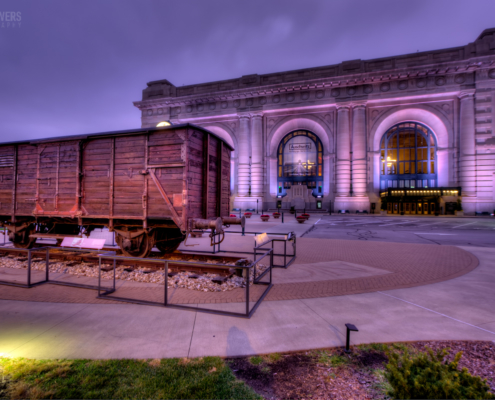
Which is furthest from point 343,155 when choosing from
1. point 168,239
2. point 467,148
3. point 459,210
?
point 168,239

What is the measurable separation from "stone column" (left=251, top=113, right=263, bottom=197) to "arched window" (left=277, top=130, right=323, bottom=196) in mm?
5493

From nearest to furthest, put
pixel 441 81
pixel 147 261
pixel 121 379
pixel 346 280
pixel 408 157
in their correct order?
pixel 121 379, pixel 346 280, pixel 147 261, pixel 441 81, pixel 408 157

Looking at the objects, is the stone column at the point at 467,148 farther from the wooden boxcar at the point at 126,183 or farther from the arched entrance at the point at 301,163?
the wooden boxcar at the point at 126,183

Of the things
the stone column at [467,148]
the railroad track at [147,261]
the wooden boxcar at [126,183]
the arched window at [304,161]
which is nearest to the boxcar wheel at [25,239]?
the wooden boxcar at [126,183]

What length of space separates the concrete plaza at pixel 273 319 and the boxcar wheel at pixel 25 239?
14.9 ft

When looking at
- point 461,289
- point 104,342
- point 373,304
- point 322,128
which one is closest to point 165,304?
point 104,342

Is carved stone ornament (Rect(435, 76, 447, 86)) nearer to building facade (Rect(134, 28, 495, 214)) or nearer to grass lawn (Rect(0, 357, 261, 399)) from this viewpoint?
building facade (Rect(134, 28, 495, 214))

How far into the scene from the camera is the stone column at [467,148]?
36469 millimetres

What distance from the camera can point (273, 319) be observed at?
13.6 ft

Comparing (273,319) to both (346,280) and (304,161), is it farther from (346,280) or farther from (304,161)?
(304,161)

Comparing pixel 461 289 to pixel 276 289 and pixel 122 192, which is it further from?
pixel 122 192

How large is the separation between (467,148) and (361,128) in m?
15.6

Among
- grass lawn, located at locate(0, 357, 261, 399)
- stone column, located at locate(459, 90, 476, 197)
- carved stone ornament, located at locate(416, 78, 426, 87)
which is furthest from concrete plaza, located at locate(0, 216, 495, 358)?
carved stone ornament, located at locate(416, 78, 426, 87)

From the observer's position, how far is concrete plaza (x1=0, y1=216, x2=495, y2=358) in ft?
10.9
